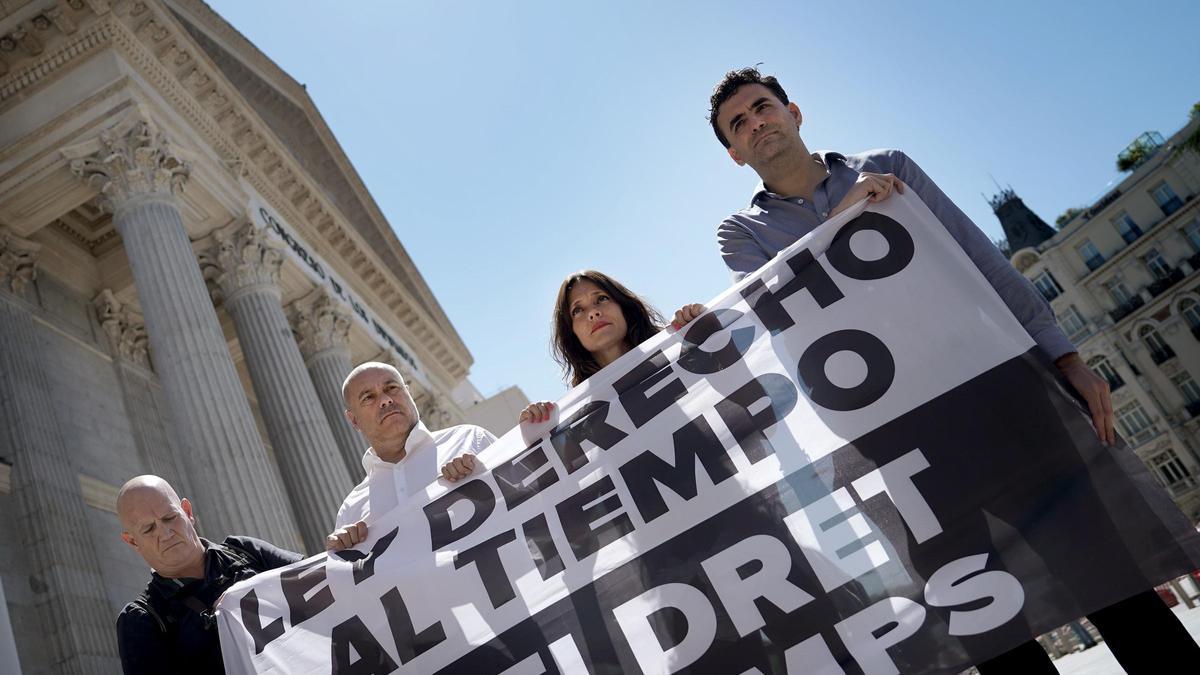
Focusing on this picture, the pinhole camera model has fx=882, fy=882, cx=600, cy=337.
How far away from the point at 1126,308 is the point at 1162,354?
11.3ft

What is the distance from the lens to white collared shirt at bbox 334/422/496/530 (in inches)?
176

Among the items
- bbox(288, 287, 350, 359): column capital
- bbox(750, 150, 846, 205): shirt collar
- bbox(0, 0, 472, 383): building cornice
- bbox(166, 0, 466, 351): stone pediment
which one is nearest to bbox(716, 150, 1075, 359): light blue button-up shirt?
bbox(750, 150, 846, 205): shirt collar

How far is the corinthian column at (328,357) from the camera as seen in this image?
17328mm

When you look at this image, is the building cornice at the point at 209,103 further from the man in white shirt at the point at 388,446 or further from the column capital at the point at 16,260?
the man in white shirt at the point at 388,446

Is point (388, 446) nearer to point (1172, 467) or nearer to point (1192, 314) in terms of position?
point (1192, 314)

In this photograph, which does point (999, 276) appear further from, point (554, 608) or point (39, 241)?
point (39, 241)

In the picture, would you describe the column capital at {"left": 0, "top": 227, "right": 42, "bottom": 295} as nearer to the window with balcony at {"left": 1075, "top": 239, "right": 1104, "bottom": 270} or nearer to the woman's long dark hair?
the woman's long dark hair

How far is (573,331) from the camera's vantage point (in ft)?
14.6

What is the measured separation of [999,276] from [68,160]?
12.4 meters

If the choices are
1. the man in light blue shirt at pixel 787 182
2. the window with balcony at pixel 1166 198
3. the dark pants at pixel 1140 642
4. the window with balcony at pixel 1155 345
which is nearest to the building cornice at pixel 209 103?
the man in light blue shirt at pixel 787 182

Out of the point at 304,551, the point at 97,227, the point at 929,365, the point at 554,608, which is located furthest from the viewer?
the point at 97,227

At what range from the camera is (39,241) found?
13.8 metres

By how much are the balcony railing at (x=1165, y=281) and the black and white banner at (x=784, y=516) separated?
55.4 meters

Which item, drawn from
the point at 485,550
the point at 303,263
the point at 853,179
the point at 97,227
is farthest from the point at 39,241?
the point at 853,179
